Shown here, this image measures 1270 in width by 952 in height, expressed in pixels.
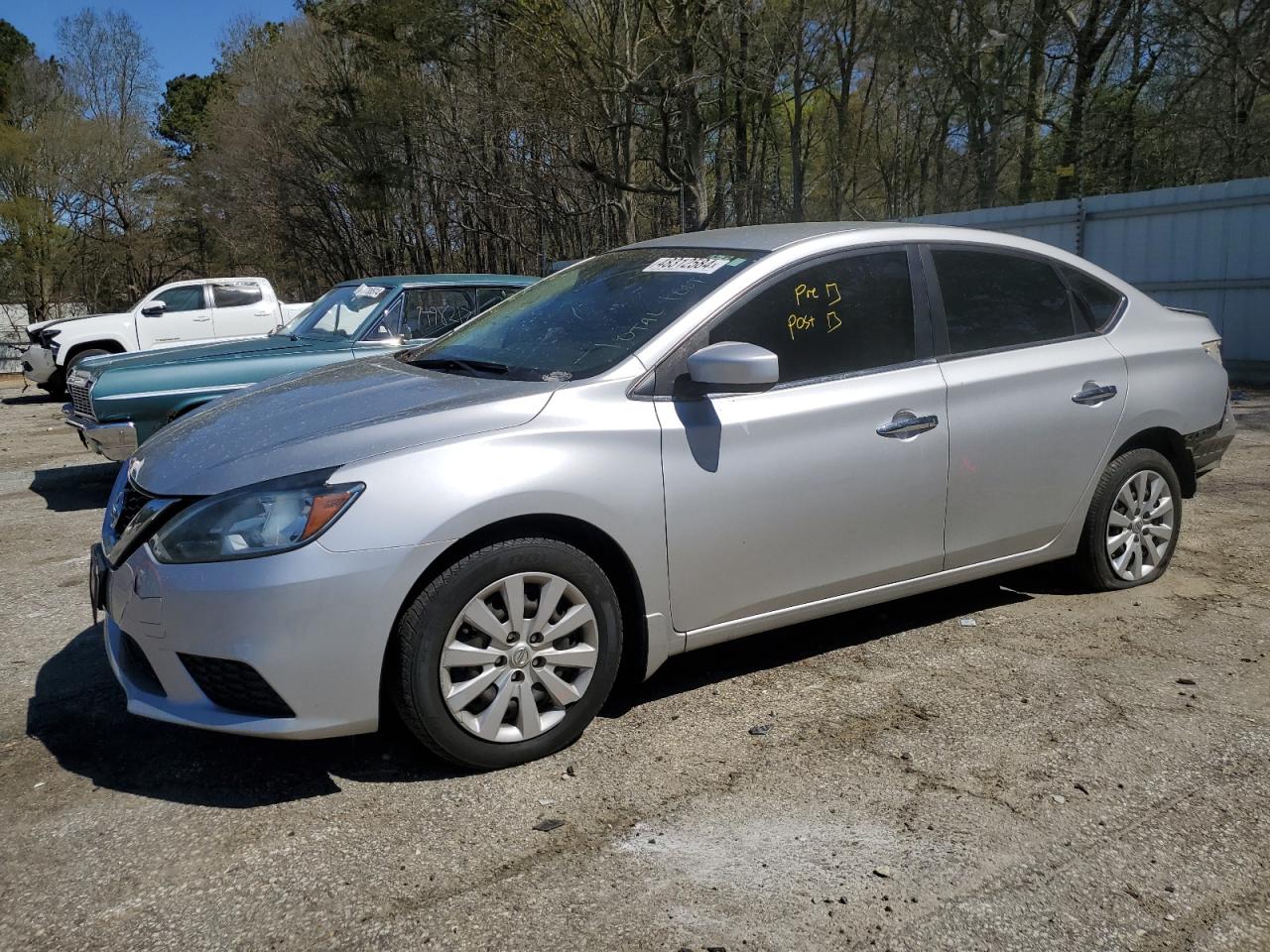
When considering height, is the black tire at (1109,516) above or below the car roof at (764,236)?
below

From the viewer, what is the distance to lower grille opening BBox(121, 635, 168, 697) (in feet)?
10.6

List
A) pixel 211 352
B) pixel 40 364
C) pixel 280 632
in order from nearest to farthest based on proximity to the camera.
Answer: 1. pixel 280 632
2. pixel 211 352
3. pixel 40 364

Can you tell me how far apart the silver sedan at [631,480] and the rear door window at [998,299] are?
0.01 meters

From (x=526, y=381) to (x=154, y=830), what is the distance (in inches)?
69.3

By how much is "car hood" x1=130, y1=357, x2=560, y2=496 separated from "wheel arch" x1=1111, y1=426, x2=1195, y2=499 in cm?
282

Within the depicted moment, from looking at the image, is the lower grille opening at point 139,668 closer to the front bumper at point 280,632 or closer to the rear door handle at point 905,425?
the front bumper at point 280,632

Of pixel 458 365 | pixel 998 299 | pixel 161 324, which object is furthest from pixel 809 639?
pixel 161 324

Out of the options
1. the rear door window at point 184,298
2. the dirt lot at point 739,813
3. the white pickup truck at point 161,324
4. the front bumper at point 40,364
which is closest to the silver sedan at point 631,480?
the dirt lot at point 739,813

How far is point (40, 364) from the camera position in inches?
641

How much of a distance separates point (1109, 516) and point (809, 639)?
4.87 ft

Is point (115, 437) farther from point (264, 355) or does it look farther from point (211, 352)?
point (264, 355)

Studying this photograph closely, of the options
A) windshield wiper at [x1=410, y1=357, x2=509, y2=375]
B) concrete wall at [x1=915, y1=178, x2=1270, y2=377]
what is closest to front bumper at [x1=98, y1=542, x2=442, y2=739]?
windshield wiper at [x1=410, y1=357, x2=509, y2=375]

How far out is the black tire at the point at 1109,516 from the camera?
472 cm

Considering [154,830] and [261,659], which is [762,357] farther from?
[154,830]
